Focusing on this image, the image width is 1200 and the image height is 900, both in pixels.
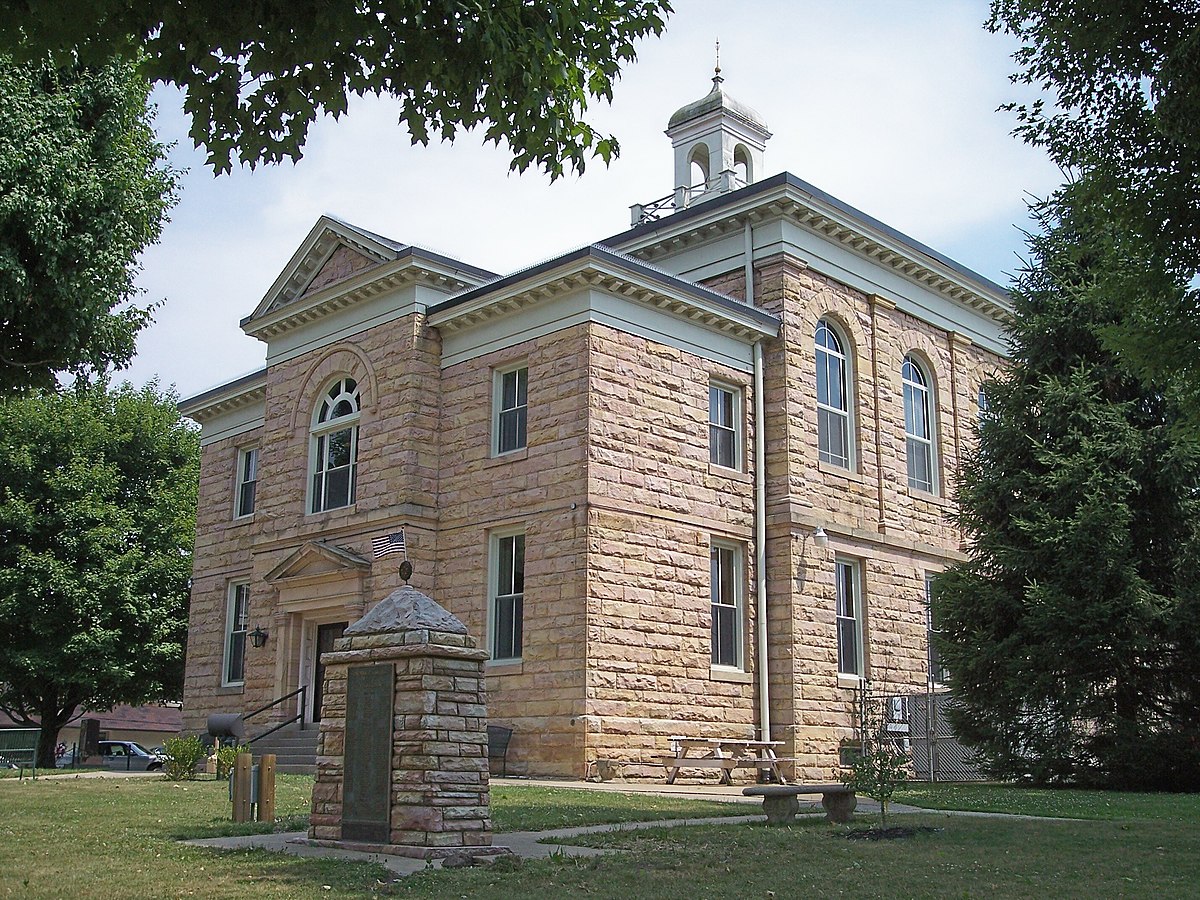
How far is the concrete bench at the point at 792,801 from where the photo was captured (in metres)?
12.9

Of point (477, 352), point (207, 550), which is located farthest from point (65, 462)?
point (477, 352)

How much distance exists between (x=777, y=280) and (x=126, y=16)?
A: 59.1 feet

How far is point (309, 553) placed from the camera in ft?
81.7

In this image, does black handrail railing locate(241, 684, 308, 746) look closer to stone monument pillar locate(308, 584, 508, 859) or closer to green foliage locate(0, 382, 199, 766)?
green foliage locate(0, 382, 199, 766)

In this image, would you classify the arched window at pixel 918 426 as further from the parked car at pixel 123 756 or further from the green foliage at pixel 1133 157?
the parked car at pixel 123 756

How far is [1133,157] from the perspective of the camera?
12.4 metres

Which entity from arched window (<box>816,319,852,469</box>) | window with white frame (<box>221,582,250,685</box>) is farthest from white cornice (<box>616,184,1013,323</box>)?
window with white frame (<box>221,582,250,685</box>)

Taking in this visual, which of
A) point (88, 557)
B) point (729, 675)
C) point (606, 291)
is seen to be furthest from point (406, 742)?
point (88, 557)

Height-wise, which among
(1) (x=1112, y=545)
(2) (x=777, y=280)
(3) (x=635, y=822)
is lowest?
(3) (x=635, y=822)


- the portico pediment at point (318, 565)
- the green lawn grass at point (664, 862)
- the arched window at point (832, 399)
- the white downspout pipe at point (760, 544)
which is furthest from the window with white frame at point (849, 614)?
the green lawn grass at point (664, 862)

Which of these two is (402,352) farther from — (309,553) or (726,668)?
(726,668)

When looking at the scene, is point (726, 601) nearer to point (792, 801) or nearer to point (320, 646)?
point (320, 646)

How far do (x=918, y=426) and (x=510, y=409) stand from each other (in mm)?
9704

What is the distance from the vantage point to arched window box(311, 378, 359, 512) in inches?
996
